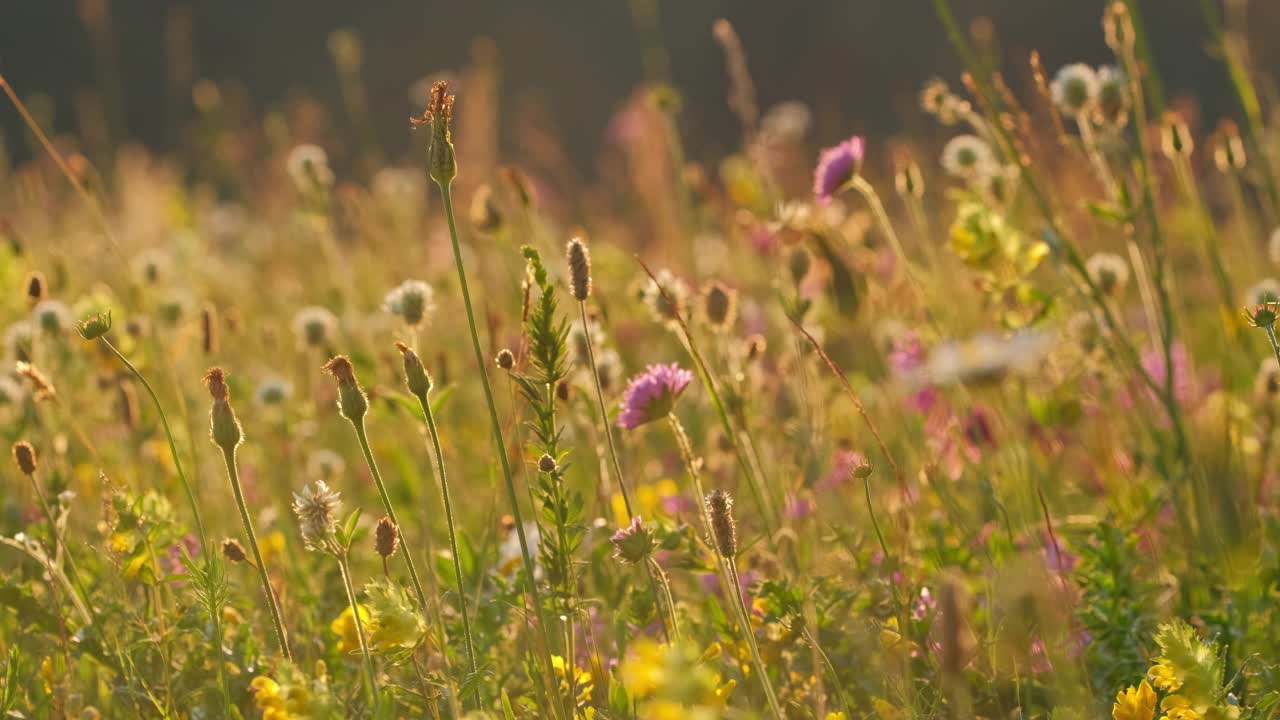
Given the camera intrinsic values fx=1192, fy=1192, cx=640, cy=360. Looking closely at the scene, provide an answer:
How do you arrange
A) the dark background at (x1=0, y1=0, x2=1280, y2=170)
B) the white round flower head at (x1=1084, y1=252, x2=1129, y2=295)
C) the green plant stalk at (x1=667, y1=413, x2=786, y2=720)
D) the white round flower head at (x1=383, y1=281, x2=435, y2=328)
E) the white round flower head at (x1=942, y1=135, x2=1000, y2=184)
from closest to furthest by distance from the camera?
the green plant stalk at (x1=667, y1=413, x2=786, y2=720)
the white round flower head at (x1=383, y1=281, x2=435, y2=328)
the white round flower head at (x1=1084, y1=252, x2=1129, y2=295)
the white round flower head at (x1=942, y1=135, x2=1000, y2=184)
the dark background at (x1=0, y1=0, x2=1280, y2=170)

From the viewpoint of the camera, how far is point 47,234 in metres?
2.88

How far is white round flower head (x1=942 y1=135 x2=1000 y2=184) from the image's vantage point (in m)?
1.64

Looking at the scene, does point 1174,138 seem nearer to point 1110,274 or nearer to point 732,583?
point 1110,274

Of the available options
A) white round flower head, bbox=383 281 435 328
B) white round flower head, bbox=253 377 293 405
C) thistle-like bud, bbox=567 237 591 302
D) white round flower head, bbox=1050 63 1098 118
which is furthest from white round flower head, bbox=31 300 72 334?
white round flower head, bbox=1050 63 1098 118

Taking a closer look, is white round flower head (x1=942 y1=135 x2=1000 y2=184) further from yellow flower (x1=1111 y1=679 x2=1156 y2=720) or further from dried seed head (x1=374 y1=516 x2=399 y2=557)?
dried seed head (x1=374 y1=516 x2=399 y2=557)

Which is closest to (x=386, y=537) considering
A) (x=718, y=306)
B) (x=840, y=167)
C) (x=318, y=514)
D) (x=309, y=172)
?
(x=318, y=514)

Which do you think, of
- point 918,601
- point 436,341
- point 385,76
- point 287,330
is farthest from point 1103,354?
point 385,76

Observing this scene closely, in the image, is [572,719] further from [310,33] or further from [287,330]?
[310,33]

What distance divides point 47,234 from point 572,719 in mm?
2456

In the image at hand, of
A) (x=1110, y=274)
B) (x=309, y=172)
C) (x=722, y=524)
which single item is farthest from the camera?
(x=309, y=172)

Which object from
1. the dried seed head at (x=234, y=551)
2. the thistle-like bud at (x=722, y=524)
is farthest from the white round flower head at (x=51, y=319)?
the thistle-like bud at (x=722, y=524)

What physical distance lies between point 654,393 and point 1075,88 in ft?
2.44

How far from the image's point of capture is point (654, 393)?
1.00 metres

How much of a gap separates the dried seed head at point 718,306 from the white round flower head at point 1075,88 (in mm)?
479
